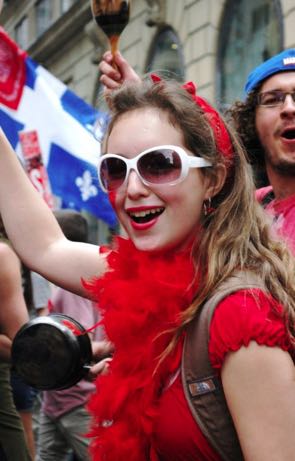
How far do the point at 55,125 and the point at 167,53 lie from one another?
7.72 meters

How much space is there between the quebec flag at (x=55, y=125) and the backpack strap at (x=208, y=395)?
4685mm

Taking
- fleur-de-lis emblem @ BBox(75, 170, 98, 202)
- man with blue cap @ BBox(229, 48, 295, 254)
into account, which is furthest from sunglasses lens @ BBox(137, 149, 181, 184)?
fleur-de-lis emblem @ BBox(75, 170, 98, 202)

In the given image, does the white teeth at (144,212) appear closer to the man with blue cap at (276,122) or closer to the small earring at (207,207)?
the small earring at (207,207)

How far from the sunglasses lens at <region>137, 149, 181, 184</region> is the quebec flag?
4.46 m

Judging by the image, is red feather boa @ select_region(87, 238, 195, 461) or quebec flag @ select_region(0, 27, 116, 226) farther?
quebec flag @ select_region(0, 27, 116, 226)

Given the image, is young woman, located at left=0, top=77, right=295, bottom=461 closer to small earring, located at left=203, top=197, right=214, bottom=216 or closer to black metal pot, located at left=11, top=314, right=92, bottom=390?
small earring, located at left=203, top=197, right=214, bottom=216

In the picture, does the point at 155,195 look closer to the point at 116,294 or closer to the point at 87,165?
the point at 116,294

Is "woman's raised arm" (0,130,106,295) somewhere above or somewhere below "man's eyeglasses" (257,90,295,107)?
below

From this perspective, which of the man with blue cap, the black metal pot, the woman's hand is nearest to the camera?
the black metal pot

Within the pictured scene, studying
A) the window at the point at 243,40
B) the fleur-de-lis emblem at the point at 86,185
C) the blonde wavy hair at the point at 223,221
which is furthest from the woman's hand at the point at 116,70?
the window at the point at 243,40

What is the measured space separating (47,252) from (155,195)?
0.52 metres

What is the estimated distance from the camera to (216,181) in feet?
6.69

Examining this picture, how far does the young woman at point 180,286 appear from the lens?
1688 millimetres

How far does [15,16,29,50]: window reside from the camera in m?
24.3
